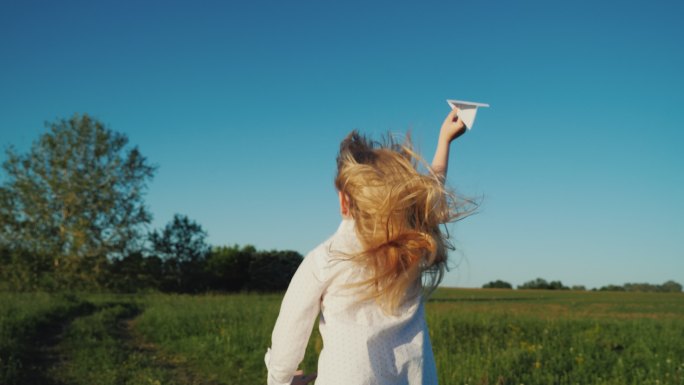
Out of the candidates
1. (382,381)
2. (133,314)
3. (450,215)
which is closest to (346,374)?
(382,381)

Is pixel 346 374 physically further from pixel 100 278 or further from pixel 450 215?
pixel 100 278

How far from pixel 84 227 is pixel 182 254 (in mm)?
6507

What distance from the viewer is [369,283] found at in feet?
7.91

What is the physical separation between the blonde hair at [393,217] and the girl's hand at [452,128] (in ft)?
1.24

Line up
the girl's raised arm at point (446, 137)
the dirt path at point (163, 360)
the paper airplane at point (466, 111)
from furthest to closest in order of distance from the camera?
the dirt path at point (163, 360) → the girl's raised arm at point (446, 137) → the paper airplane at point (466, 111)

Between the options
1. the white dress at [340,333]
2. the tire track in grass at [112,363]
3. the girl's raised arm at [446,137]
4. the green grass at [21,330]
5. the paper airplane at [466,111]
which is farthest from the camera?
the tire track in grass at [112,363]

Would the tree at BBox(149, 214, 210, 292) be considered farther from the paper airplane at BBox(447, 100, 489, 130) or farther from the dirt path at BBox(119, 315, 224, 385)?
the paper airplane at BBox(447, 100, 489, 130)

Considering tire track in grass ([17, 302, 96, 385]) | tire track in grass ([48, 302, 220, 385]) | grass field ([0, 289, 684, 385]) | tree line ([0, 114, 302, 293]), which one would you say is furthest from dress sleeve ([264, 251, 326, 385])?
tree line ([0, 114, 302, 293])

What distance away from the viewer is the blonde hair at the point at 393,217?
246 centimetres

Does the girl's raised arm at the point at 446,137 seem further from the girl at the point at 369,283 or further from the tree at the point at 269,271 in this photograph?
the tree at the point at 269,271

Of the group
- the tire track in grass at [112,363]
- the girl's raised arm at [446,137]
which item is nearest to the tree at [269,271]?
the tire track in grass at [112,363]

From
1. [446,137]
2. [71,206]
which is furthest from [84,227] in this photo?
[446,137]

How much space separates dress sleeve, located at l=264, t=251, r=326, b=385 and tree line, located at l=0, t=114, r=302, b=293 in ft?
121

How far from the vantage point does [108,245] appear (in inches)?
1459
